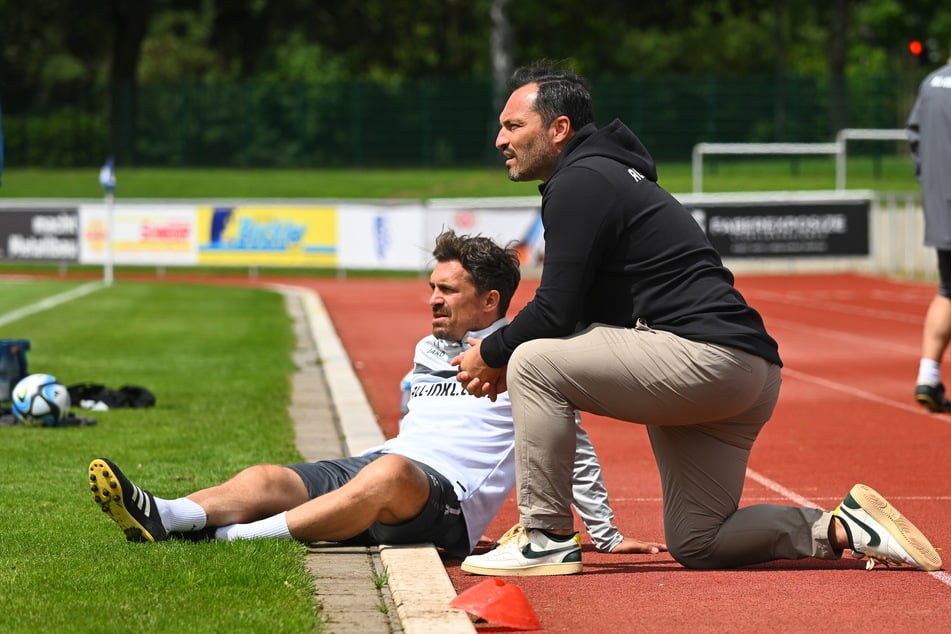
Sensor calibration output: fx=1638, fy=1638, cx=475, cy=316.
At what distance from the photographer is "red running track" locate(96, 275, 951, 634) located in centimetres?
505

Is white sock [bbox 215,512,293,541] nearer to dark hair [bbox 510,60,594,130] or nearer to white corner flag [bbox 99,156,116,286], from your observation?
dark hair [bbox 510,60,594,130]

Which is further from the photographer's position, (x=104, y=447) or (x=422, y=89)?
(x=422, y=89)

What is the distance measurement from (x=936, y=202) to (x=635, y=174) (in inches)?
221

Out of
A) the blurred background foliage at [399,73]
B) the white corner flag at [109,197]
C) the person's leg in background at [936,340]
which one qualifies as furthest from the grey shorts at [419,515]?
the blurred background foliage at [399,73]

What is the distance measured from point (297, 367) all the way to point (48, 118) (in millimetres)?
32499

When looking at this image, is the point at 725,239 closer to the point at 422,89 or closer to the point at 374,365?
the point at 422,89

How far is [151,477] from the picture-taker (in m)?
7.72

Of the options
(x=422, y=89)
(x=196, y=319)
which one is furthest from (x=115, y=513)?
(x=422, y=89)

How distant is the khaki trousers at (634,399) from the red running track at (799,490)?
199 millimetres

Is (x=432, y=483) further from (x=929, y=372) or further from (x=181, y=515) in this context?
(x=929, y=372)

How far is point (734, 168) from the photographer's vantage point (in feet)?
144

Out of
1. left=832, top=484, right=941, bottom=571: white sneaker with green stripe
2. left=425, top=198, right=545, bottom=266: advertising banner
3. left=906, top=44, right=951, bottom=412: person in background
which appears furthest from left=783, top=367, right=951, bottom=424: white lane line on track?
left=425, top=198, right=545, bottom=266: advertising banner

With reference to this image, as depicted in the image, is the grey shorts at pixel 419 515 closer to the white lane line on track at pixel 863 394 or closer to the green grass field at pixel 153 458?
the green grass field at pixel 153 458

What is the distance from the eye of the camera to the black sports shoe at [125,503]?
5441 mm
